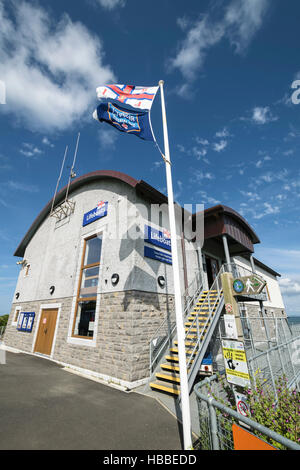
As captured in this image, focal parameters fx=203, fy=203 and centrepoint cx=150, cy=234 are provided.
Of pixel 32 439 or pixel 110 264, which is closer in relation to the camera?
pixel 32 439

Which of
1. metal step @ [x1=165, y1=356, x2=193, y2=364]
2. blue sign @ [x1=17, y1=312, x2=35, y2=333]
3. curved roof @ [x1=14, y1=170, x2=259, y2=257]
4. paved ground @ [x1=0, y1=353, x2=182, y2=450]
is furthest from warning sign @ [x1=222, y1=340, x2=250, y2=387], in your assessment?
blue sign @ [x1=17, y1=312, x2=35, y2=333]

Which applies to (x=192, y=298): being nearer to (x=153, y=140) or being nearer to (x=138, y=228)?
(x=138, y=228)

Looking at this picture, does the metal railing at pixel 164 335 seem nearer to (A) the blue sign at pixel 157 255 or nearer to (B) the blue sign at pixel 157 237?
(A) the blue sign at pixel 157 255

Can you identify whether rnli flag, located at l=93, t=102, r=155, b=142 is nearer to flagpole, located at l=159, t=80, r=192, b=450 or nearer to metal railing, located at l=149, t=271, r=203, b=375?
flagpole, located at l=159, t=80, r=192, b=450

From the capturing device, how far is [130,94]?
239 inches

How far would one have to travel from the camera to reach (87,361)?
7.75 meters

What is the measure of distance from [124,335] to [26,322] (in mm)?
8908

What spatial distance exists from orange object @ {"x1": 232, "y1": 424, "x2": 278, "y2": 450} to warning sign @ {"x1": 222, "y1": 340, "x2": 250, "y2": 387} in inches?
36.8

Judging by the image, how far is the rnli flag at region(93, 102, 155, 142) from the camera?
5559mm

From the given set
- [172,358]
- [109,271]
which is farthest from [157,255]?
[172,358]

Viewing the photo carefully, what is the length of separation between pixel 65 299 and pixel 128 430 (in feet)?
23.9

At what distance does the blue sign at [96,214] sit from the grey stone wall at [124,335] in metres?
3.76

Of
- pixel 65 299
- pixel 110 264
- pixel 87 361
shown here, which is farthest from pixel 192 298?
pixel 65 299
